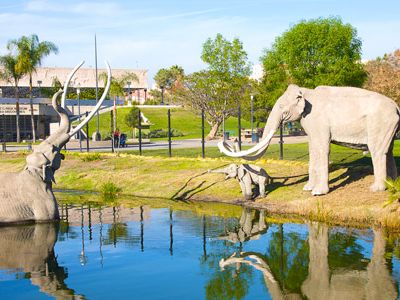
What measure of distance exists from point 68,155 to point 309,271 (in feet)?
66.6

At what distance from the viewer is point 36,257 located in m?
11.9

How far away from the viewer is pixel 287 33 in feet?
154

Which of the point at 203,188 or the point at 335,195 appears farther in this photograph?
the point at 203,188

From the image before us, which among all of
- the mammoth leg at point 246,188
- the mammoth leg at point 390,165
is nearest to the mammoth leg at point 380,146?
the mammoth leg at point 390,165

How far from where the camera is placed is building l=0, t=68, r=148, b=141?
6450 cm

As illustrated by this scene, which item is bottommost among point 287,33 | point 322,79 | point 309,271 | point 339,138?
point 309,271

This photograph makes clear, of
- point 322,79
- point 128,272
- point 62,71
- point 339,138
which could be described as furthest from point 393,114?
point 62,71

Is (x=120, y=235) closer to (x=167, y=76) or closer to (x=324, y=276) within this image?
(x=324, y=276)

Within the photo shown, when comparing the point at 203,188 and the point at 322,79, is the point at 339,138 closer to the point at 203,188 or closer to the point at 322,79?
the point at 203,188

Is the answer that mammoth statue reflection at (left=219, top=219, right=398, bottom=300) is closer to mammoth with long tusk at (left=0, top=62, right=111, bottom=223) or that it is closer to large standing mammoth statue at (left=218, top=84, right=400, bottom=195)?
large standing mammoth statue at (left=218, top=84, right=400, bottom=195)

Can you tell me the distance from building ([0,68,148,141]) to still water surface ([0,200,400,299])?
21.1 meters

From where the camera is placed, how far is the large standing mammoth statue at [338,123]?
1564 cm

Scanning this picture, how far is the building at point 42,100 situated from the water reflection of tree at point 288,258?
925 inches

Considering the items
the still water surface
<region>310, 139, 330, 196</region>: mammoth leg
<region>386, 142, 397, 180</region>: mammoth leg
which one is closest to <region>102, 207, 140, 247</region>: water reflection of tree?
the still water surface
